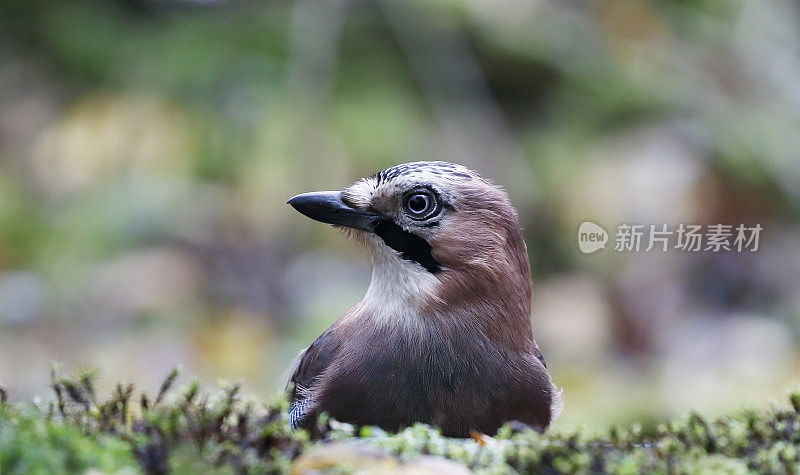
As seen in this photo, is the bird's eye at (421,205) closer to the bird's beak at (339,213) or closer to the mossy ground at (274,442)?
the bird's beak at (339,213)

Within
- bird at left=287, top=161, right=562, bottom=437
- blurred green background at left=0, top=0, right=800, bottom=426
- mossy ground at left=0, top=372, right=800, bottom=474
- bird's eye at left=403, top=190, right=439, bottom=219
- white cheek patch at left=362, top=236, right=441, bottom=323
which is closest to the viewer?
mossy ground at left=0, top=372, right=800, bottom=474

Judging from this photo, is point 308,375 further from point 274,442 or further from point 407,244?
point 274,442

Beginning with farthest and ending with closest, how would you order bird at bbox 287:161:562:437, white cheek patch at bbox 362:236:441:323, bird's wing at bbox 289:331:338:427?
1. white cheek patch at bbox 362:236:441:323
2. bird's wing at bbox 289:331:338:427
3. bird at bbox 287:161:562:437

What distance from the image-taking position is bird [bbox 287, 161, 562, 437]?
3.56 metres

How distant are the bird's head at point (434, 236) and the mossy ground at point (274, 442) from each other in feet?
3.30

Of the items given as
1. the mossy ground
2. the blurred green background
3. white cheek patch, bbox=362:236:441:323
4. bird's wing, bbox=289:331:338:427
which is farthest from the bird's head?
the blurred green background

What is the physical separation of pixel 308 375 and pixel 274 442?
1490mm

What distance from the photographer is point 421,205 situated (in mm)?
3945

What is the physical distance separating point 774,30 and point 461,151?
4616mm

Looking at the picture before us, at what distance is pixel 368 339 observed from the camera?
12.3 ft

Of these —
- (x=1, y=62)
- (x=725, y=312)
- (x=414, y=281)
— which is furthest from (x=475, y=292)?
(x=1, y=62)

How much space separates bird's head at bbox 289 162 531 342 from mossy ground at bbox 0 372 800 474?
101cm

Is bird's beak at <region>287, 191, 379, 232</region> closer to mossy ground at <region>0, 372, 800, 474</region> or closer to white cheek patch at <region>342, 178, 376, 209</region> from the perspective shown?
white cheek patch at <region>342, 178, 376, 209</region>

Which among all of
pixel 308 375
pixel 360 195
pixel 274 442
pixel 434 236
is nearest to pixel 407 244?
pixel 434 236
